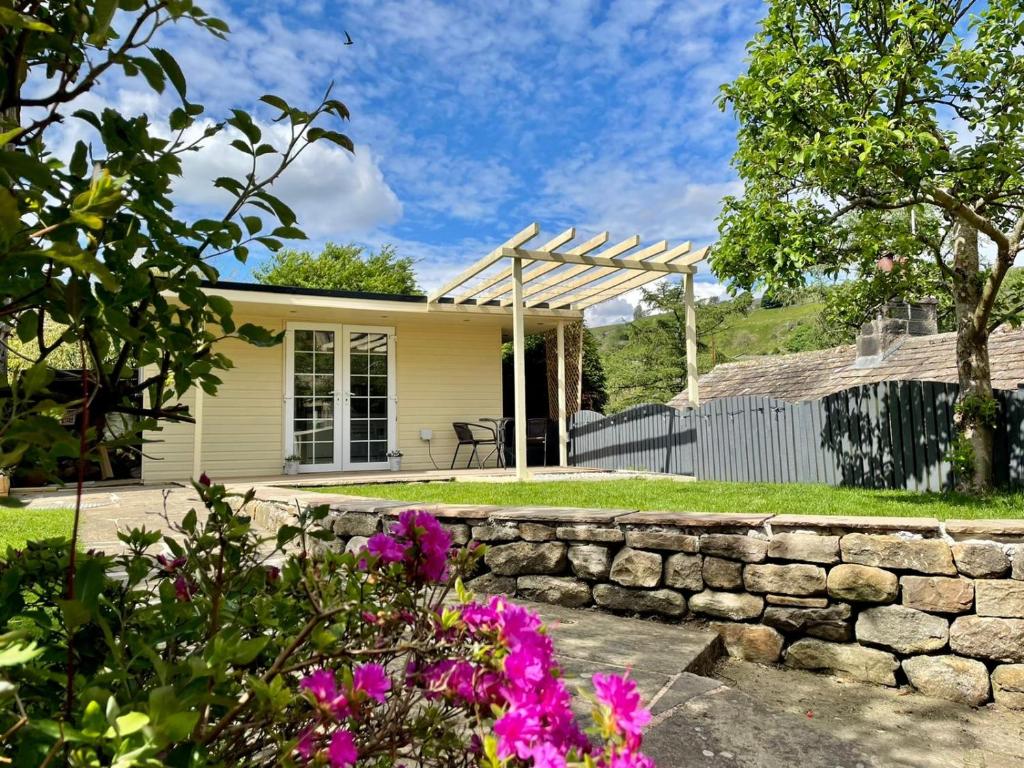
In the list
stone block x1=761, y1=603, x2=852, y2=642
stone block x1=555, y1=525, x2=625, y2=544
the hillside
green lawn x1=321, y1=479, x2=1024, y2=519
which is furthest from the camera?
the hillside

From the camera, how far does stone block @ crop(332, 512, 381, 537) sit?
143 inches

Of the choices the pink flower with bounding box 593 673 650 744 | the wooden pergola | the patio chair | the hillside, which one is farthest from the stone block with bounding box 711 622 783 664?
the hillside

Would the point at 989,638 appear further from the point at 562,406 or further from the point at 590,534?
the point at 562,406

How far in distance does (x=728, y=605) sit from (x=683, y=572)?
24 centimetres

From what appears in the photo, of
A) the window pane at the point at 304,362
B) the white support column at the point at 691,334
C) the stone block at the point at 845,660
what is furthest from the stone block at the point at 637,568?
the window pane at the point at 304,362

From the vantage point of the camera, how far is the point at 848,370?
9883 millimetres

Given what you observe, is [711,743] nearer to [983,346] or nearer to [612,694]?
[612,694]

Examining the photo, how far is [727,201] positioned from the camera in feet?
16.6

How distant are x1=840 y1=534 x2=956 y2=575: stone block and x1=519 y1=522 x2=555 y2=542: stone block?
136 centimetres

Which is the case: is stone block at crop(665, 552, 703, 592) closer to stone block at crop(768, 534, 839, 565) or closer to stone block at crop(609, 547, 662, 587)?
stone block at crop(609, 547, 662, 587)

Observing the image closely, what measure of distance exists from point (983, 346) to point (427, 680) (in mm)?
5443

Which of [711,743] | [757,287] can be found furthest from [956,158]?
[711,743]

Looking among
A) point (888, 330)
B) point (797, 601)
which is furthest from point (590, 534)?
point (888, 330)

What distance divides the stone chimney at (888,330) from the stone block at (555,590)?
8254 mm
